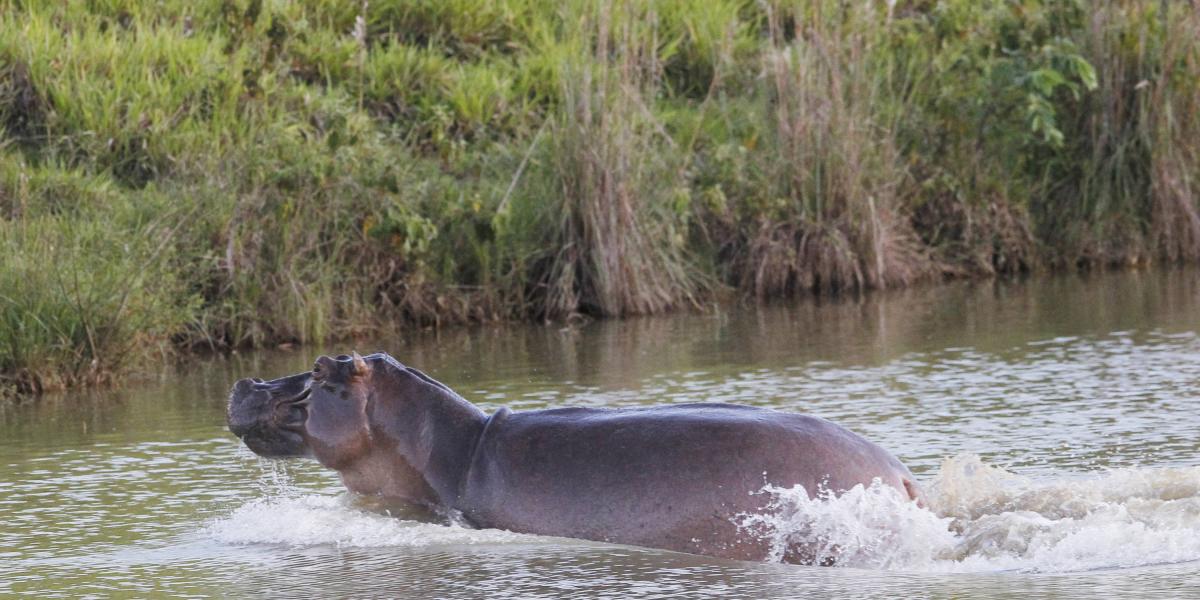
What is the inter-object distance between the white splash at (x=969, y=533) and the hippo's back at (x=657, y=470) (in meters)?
0.06

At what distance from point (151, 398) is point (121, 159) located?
10.9 feet

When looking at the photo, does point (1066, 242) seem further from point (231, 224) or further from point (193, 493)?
point (193, 493)

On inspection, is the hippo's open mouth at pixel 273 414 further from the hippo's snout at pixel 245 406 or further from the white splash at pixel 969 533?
the white splash at pixel 969 533

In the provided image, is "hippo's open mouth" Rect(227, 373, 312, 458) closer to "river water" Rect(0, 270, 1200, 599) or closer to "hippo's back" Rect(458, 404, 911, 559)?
"river water" Rect(0, 270, 1200, 599)

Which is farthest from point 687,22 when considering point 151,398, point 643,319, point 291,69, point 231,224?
point 151,398

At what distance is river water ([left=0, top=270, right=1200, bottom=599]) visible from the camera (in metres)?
5.00

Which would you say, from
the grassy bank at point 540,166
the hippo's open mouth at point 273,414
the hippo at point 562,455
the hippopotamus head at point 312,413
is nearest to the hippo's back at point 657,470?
the hippo at point 562,455

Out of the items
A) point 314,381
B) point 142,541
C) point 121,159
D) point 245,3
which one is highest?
point 245,3

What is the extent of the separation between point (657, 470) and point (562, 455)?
0.32 metres

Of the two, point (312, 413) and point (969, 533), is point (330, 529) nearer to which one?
point (312, 413)

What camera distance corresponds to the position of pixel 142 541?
580 centimetres

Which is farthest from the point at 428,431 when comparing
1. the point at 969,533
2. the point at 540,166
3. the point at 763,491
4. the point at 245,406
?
the point at 540,166

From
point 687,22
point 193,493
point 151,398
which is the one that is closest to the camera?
point 193,493

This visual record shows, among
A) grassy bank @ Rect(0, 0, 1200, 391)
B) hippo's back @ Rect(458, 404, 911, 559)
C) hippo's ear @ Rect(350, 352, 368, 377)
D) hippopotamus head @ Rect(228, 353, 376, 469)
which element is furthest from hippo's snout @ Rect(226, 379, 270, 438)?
grassy bank @ Rect(0, 0, 1200, 391)
